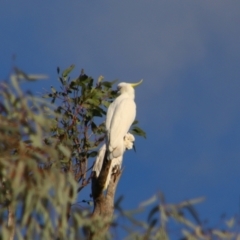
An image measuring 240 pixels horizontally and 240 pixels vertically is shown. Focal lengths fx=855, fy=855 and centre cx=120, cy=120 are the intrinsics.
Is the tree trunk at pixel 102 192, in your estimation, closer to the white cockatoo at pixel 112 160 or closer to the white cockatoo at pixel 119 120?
the white cockatoo at pixel 112 160

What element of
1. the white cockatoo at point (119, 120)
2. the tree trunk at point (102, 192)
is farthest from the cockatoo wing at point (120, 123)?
the tree trunk at point (102, 192)

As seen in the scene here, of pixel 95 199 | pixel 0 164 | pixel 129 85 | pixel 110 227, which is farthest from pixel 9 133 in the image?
pixel 129 85

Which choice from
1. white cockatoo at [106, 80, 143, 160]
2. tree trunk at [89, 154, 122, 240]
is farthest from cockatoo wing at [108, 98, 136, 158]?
tree trunk at [89, 154, 122, 240]

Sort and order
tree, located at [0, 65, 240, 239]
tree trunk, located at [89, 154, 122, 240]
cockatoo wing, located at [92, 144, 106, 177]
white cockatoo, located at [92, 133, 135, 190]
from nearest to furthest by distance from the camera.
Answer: tree, located at [0, 65, 240, 239], tree trunk, located at [89, 154, 122, 240], white cockatoo, located at [92, 133, 135, 190], cockatoo wing, located at [92, 144, 106, 177]

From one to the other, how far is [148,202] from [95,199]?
1476mm

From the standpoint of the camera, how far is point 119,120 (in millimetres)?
5418

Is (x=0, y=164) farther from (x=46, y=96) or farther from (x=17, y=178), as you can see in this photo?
(x=46, y=96)

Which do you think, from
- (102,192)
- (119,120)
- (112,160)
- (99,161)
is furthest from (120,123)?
(102,192)

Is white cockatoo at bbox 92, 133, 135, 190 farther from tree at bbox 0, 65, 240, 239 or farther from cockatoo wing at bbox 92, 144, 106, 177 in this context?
tree at bbox 0, 65, 240, 239

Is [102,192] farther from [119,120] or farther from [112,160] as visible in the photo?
[119,120]

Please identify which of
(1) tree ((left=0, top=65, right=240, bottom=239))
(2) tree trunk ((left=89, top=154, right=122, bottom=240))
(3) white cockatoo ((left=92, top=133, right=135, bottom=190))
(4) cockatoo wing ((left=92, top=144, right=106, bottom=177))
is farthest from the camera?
(4) cockatoo wing ((left=92, top=144, right=106, bottom=177))

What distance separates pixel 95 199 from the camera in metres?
4.62

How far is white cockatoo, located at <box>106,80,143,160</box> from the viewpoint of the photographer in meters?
5.04

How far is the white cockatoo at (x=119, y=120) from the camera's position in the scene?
16.5 ft
